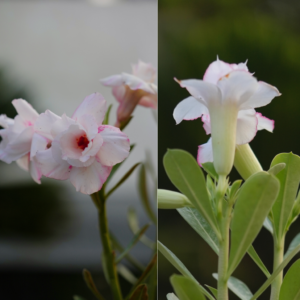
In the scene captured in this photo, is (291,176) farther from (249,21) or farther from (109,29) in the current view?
(109,29)

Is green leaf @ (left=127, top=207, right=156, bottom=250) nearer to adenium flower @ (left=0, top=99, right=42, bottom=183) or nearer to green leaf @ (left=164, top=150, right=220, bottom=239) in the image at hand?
adenium flower @ (left=0, top=99, right=42, bottom=183)

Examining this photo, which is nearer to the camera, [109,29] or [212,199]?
[212,199]

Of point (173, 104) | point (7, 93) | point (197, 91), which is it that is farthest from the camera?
point (7, 93)

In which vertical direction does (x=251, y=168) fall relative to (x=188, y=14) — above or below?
below

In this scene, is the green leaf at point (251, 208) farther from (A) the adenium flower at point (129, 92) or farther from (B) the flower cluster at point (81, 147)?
(A) the adenium flower at point (129, 92)

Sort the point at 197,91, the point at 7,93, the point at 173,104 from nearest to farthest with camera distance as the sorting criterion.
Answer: the point at 197,91 → the point at 173,104 → the point at 7,93

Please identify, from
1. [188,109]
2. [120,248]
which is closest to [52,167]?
[188,109]

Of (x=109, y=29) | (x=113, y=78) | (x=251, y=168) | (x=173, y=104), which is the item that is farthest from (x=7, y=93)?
(x=251, y=168)
